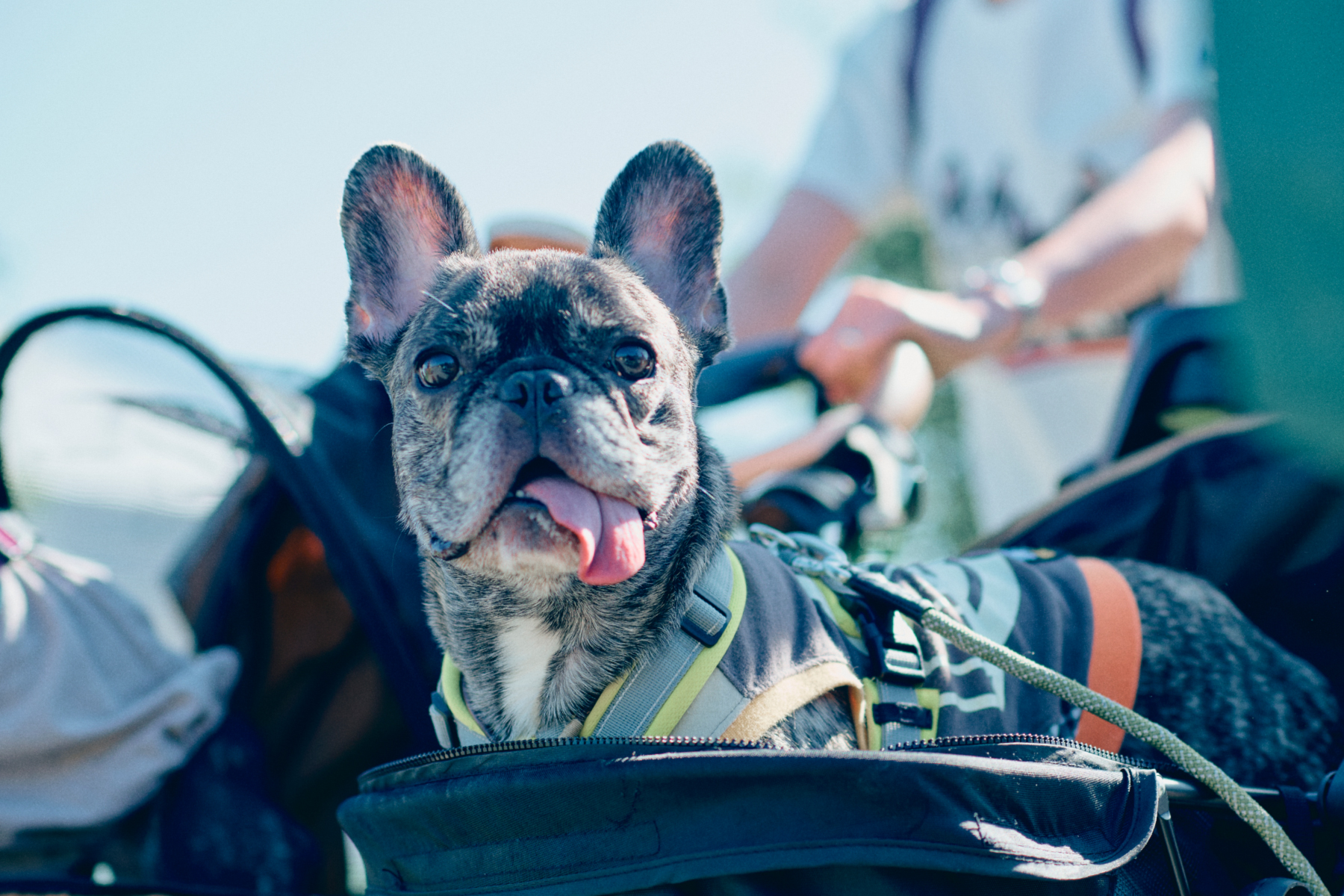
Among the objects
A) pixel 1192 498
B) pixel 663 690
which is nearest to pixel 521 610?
pixel 663 690

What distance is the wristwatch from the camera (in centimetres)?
276

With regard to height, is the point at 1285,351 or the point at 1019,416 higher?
the point at 1285,351

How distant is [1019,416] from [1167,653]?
7.75 feet

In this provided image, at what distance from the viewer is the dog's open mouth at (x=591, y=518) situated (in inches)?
56.7

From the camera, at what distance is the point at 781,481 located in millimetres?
2475

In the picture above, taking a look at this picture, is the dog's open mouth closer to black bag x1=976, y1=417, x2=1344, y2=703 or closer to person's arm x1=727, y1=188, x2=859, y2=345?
black bag x1=976, y1=417, x2=1344, y2=703

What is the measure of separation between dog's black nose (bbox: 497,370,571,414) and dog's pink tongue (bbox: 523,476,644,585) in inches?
5.3

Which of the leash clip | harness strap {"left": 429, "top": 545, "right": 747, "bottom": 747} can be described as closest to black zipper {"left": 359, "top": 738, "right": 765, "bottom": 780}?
harness strap {"left": 429, "top": 545, "right": 747, "bottom": 747}

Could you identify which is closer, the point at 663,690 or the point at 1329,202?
the point at 663,690

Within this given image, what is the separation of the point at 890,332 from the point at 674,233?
87 centimetres

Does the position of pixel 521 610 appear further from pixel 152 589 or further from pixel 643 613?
pixel 152 589

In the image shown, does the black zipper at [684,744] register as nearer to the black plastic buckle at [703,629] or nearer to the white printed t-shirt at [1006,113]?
the black plastic buckle at [703,629]

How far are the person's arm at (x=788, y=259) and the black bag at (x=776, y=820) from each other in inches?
122

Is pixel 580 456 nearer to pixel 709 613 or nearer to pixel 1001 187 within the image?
pixel 709 613
